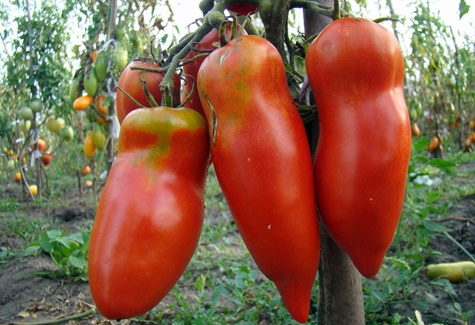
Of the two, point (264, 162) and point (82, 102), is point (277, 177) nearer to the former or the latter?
point (264, 162)

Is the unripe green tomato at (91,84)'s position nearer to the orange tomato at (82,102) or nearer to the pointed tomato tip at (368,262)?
the orange tomato at (82,102)

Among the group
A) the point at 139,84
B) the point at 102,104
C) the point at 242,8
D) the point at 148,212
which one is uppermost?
the point at 242,8

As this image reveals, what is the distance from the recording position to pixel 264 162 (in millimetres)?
556

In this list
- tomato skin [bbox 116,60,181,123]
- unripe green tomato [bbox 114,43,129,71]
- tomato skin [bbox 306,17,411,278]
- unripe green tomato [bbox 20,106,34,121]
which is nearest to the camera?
tomato skin [bbox 306,17,411,278]

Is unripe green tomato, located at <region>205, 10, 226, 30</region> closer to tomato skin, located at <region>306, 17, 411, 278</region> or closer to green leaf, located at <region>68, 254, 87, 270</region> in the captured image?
tomato skin, located at <region>306, 17, 411, 278</region>

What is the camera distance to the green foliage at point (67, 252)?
1.89 m

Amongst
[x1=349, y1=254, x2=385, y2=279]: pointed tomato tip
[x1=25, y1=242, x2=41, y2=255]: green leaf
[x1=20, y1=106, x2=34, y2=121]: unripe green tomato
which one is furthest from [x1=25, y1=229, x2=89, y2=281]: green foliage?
[x1=20, y1=106, x2=34, y2=121]: unripe green tomato

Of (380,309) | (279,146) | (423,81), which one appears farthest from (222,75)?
(423,81)

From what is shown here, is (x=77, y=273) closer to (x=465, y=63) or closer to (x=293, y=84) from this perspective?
(x=293, y=84)

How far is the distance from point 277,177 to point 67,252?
5.64 feet

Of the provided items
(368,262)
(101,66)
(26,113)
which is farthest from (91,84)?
(368,262)

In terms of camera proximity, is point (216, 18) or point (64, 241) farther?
point (64, 241)

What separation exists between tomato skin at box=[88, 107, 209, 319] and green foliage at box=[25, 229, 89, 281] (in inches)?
51.8

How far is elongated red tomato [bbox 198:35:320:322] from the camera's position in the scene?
1.81 ft
